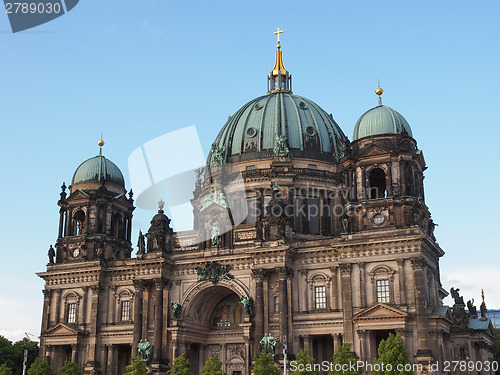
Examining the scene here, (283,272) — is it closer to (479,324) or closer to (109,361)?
(109,361)

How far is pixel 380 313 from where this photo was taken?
54.9 m

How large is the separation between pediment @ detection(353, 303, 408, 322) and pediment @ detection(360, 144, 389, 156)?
44.8ft

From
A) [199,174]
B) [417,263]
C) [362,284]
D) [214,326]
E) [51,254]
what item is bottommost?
[214,326]

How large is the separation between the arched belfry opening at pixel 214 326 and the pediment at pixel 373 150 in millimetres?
16975

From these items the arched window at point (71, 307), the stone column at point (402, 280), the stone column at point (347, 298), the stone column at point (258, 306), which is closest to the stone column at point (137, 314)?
the arched window at point (71, 307)

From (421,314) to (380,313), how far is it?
3292 millimetres

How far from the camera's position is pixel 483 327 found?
64.8 meters

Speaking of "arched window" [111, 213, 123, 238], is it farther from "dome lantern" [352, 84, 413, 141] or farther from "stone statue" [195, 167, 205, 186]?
"dome lantern" [352, 84, 413, 141]

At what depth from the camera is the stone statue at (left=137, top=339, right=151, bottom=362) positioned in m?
62.0

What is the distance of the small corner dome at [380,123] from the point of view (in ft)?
201

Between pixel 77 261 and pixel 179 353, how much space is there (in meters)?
15.6

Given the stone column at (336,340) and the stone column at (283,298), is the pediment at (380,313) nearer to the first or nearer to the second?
the stone column at (336,340)

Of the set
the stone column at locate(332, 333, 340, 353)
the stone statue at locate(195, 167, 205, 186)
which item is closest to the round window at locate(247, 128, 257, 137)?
the stone statue at locate(195, 167, 205, 186)

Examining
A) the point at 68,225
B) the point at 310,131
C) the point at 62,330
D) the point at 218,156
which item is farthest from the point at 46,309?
the point at 310,131
